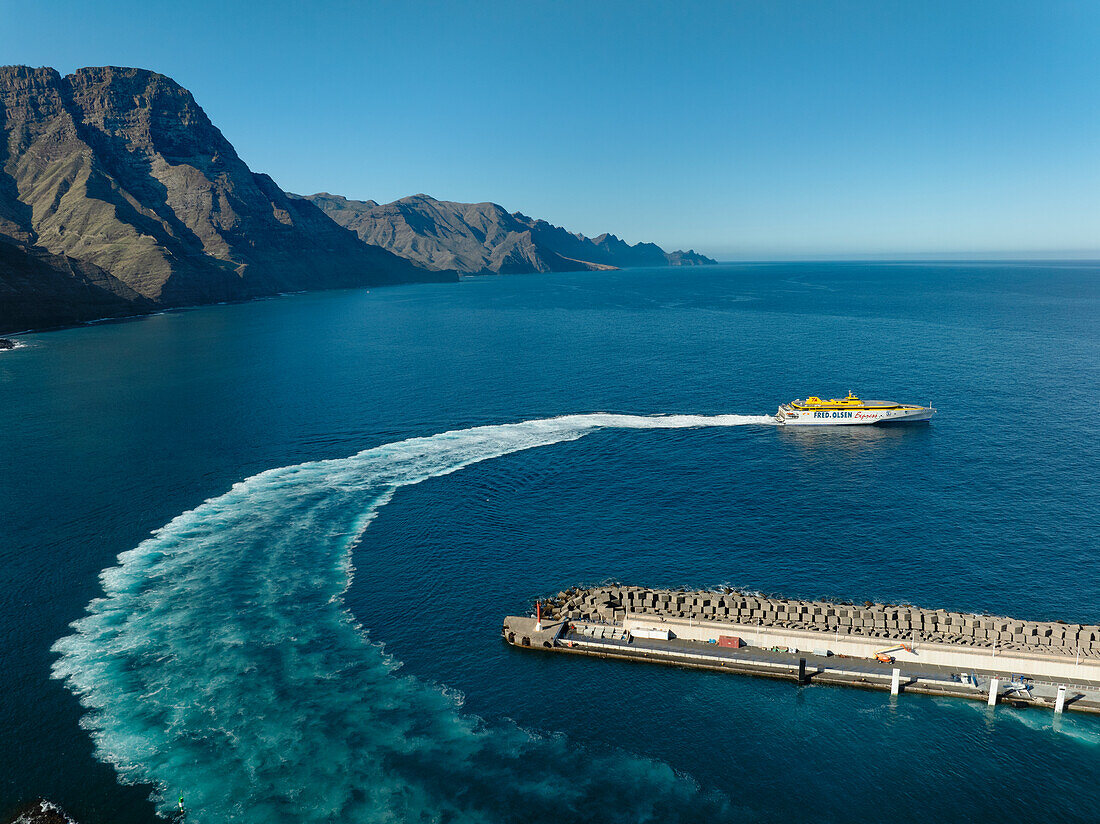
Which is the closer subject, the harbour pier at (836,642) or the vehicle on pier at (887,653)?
the harbour pier at (836,642)

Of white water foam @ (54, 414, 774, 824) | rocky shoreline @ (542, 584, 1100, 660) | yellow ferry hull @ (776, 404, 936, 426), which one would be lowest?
white water foam @ (54, 414, 774, 824)

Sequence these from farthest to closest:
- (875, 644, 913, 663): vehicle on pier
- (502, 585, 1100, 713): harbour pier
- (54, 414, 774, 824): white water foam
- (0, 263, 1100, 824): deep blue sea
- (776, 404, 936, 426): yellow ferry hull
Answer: (776, 404, 936, 426): yellow ferry hull, (875, 644, 913, 663): vehicle on pier, (502, 585, 1100, 713): harbour pier, (0, 263, 1100, 824): deep blue sea, (54, 414, 774, 824): white water foam

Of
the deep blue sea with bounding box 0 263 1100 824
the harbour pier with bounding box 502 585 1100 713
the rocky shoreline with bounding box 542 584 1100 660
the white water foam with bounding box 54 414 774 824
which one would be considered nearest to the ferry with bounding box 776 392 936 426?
the deep blue sea with bounding box 0 263 1100 824

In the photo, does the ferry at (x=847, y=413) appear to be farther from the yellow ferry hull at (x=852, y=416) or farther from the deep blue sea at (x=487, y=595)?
the deep blue sea at (x=487, y=595)

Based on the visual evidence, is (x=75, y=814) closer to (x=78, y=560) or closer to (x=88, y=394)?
(x=78, y=560)

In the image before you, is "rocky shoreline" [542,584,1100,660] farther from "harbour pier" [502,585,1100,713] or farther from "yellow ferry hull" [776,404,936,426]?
"yellow ferry hull" [776,404,936,426]

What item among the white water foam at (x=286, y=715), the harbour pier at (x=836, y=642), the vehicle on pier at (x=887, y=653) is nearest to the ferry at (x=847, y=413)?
the harbour pier at (x=836, y=642)
